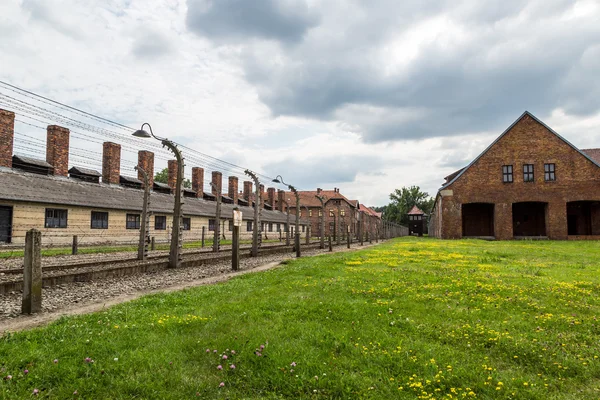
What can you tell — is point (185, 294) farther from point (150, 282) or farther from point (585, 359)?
point (585, 359)

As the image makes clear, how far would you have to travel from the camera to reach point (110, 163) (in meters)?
33.0

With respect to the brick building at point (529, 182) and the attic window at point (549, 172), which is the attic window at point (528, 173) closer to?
the brick building at point (529, 182)

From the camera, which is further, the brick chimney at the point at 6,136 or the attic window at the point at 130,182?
the attic window at the point at 130,182

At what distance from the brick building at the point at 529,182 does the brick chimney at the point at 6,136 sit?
3777 cm

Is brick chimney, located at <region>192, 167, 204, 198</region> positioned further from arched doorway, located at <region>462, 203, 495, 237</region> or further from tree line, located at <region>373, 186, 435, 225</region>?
tree line, located at <region>373, 186, 435, 225</region>

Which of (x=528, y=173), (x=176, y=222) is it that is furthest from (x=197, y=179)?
(x=528, y=173)

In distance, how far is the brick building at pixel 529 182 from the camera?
3559cm

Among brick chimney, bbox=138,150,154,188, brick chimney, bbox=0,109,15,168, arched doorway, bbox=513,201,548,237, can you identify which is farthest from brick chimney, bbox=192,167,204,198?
arched doorway, bbox=513,201,548,237

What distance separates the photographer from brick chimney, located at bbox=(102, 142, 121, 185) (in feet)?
107

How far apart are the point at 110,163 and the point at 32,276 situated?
29.8 metres

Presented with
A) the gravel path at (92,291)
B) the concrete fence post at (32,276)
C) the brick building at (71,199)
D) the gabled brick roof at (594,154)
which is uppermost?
the gabled brick roof at (594,154)

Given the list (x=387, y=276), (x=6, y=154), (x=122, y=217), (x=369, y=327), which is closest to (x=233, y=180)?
(x=122, y=217)

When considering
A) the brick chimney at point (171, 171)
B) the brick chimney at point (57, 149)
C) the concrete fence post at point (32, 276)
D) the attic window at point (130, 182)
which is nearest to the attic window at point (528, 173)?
the brick chimney at point (171, 171)

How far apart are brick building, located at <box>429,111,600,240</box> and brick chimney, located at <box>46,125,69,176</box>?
35.5m
